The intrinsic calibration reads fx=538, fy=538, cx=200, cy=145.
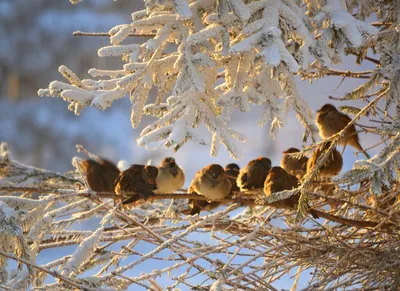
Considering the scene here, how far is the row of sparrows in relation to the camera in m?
3.57

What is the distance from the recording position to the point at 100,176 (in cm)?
396

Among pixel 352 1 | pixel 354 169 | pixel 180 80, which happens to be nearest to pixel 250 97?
pixel 180 80

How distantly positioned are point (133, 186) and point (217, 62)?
38.6 inches

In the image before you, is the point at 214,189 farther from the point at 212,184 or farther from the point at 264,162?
the point at 264,162

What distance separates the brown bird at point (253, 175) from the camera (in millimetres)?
4023

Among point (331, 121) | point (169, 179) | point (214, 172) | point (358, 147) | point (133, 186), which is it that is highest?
point (331, 121)

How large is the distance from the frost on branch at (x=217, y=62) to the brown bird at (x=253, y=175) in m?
0.70

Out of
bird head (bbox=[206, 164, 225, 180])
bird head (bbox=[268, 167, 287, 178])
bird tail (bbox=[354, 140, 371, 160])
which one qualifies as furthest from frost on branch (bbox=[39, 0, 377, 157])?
bird tail (bbox=[354, 140, 371, 160])

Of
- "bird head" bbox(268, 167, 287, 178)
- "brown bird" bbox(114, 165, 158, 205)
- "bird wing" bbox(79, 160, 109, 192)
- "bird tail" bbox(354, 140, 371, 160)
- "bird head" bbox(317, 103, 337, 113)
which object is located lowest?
"brown bird" bbox(114, 165, 158, 205)

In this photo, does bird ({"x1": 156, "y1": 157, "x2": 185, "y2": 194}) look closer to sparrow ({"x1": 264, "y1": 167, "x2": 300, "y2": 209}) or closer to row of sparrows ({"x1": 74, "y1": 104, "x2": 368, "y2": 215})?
row of sparrows ({"x1": 74, "y1": 104, "x2": 368, "y2": 215})

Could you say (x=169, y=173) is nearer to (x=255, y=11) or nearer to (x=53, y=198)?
(x=53, y=198)

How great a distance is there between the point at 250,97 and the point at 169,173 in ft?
4.11

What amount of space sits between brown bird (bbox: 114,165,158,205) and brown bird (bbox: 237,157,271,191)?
76cm

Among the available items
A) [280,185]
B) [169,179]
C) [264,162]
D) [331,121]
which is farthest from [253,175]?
[331,121]
